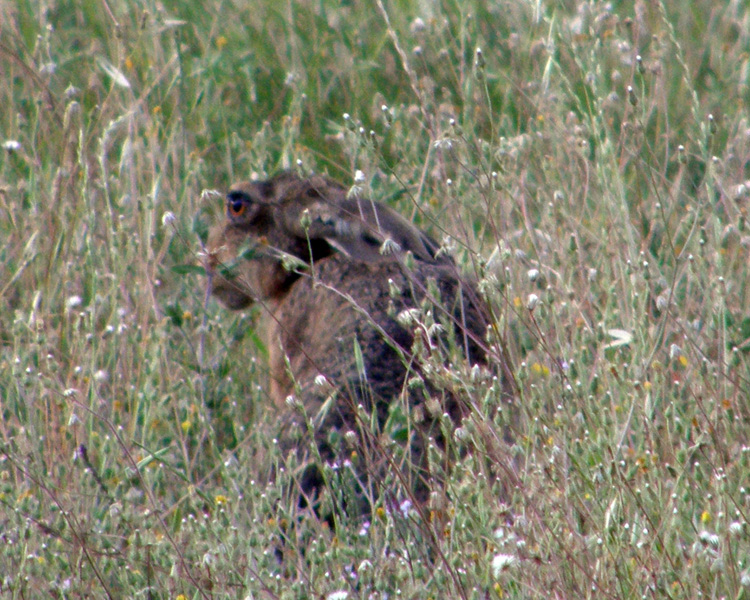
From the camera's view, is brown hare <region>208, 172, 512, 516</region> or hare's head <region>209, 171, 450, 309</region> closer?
brown hare <region>208, 172, 512, 516</region>

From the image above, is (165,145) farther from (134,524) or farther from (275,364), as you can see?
(134,524)

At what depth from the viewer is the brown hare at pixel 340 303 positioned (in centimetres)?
345

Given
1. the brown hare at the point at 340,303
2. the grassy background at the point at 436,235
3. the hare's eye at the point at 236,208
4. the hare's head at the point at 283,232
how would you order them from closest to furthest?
the grassy background at the point at 436,235 < the brown hare at the point at 340,303 < the hare's head at the point at 283,232 < the hare's eye at the point at 236,208

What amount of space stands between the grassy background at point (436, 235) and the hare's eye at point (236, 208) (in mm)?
123

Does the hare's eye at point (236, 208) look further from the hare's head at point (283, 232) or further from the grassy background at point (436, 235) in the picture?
the grassy background at point (436, 235)

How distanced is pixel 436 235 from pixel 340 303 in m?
1.28

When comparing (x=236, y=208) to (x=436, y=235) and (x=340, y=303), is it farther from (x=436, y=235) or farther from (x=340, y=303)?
(x=436, y=235)

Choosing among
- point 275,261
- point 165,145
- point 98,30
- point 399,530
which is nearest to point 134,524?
point 399,530

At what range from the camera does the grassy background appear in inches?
109

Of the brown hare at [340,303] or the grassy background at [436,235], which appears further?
the brown hare at [340,303]

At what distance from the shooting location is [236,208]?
15.6 feet

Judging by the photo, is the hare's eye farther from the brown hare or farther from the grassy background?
the grassy background

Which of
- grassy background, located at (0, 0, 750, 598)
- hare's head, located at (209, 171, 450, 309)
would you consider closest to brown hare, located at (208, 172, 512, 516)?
hare's head, located at (209, 171, 450, 309)

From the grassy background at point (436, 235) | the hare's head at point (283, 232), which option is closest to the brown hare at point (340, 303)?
the hare's head at point (283, 232)
